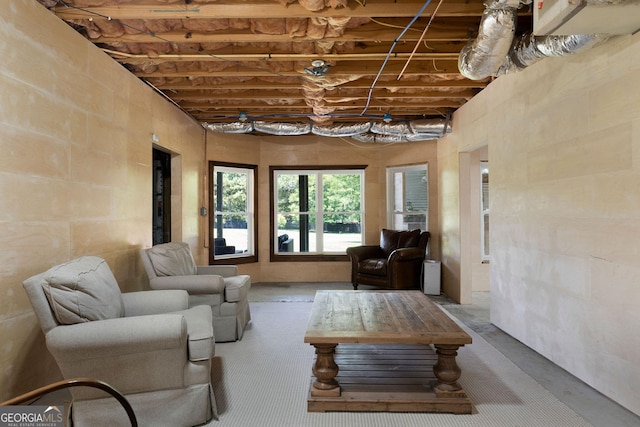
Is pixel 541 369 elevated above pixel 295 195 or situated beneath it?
situated beneath

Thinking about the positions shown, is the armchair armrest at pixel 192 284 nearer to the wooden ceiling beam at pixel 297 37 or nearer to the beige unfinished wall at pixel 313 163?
the wooden ceiling beam at pixel 297 37

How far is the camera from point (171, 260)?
11.4ft

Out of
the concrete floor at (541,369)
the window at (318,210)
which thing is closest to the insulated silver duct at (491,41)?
the concrete floor at (541,369)

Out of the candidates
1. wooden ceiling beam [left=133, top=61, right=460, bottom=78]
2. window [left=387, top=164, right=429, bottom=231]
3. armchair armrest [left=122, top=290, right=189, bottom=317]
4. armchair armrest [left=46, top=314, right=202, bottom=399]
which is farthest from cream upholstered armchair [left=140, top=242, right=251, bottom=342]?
window [left=387, top=164, right=429, bottom=231]

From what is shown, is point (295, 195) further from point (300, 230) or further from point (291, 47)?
point (291, 47)

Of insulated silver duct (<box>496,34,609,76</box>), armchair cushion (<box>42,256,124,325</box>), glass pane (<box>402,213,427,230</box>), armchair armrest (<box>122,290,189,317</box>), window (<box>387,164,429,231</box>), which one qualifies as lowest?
armchair armrest (<box>122,290,189,317</box>)

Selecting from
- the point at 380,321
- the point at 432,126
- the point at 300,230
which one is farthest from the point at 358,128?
the point at 380,321

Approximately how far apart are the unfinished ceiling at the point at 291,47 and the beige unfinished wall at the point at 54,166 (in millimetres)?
304

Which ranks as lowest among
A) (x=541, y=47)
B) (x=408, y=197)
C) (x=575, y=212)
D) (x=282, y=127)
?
(x=575, y=212)

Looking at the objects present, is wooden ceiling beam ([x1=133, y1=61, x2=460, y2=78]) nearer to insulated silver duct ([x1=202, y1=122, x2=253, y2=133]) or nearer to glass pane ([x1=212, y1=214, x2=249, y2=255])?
insulated silver duct ([x1=202, y1=122, x2=253, y2=133])

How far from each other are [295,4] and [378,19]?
0.70 metres

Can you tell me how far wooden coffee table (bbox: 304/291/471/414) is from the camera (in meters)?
2.15

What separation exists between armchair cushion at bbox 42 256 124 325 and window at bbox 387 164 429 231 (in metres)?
4.60

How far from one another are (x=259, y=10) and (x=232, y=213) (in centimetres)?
387
